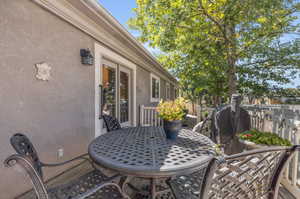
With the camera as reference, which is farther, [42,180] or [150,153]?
[150,153]

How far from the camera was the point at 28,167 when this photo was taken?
0.95m

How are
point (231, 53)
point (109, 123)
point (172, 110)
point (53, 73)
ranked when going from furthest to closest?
point (231, 53)
point (109, 123)
point (53, 73)
point (172, 110)

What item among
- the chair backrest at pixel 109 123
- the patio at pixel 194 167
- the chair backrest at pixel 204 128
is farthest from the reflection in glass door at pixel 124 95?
the patio at pixel 194 167

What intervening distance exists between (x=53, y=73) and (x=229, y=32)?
20.5ft

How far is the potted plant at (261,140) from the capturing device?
1968 mm

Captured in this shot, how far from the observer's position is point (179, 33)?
579 centimetres

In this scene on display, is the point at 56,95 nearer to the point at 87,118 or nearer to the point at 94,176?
the point at 87,118

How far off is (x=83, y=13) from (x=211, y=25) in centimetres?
496

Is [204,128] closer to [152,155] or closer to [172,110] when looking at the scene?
[172,110]

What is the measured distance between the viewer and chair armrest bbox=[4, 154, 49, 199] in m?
0.93

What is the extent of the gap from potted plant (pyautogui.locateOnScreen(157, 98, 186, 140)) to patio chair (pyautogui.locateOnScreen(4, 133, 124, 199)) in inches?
31.3

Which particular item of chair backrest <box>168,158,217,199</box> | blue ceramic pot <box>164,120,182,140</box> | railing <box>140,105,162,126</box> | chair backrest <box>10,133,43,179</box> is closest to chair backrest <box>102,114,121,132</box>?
blue ceramic pot <box>164,120,182,140</box>

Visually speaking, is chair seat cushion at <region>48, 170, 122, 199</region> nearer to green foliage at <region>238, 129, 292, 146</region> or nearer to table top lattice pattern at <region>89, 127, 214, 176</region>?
table top lattice pattern at <region>89, 127, 214, 176</region>

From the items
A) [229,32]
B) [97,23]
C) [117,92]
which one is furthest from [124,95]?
[229,32]
